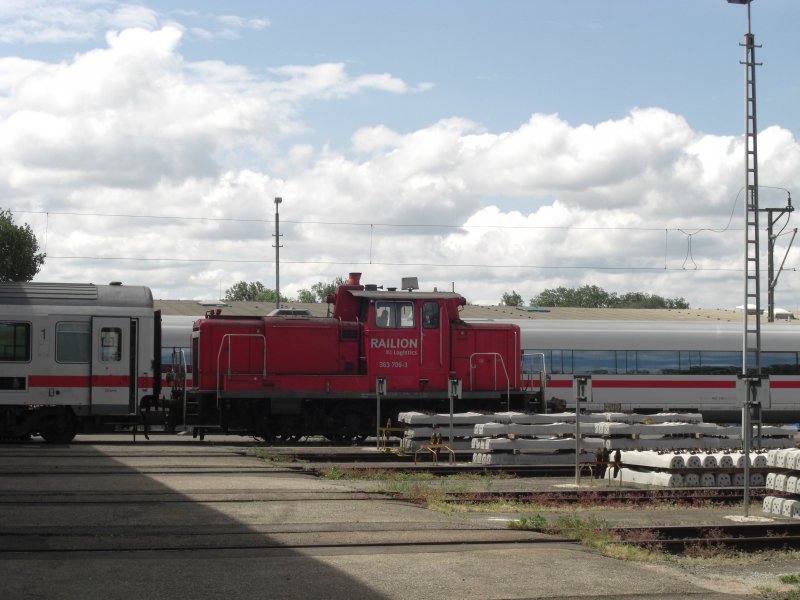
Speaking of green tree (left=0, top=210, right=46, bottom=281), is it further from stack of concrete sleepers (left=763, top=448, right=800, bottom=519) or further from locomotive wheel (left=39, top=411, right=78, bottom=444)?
stack of concrete sleepers (left=763, top=448, right=800, bottom=519)

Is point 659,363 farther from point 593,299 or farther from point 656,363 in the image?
point 593,299

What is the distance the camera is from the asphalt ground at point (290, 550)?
8594 millimetres

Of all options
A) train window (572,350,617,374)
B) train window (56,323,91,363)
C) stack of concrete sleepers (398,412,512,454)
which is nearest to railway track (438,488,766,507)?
stack of concrete sleepers (398,412,512,454)

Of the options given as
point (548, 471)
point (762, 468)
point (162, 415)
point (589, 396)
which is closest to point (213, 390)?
point (162, 415)

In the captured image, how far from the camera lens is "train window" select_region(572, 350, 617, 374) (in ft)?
102

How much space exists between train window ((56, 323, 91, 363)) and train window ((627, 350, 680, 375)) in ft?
52.9

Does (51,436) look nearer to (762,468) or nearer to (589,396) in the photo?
(589,396)

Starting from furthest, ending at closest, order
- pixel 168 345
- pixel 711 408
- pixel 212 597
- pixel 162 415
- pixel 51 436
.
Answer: pixel 711 408, pixel 168 345, pixel 162 415, pixel 51 436, pixel 212 597

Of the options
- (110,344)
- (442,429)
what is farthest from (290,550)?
(110,344)

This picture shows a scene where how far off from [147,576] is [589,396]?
8.88m

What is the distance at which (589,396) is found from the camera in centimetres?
1612

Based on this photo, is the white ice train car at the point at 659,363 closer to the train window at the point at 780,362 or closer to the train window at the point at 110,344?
the train window at the point at 780,362

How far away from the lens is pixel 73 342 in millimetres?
23047

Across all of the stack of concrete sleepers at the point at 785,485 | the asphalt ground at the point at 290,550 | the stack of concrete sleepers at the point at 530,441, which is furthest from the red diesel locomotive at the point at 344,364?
the stack of concrete sleepers at the point at 785,485
